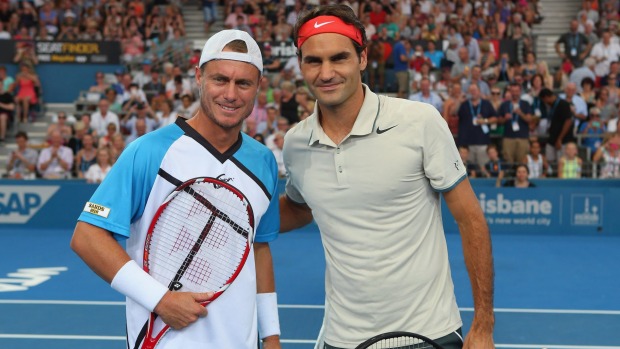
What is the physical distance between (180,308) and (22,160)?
13083 mm

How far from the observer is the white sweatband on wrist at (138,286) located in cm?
305

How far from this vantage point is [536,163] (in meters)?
14.2

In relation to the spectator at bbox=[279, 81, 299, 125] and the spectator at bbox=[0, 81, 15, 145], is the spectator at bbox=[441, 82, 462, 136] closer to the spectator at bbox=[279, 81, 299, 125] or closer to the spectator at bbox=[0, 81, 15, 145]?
the spectator at bbox=[279, 81, 299, 125]

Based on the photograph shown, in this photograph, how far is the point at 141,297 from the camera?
305cm

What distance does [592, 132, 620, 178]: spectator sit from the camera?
45.7 ft

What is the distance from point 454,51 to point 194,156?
14994 millimetres

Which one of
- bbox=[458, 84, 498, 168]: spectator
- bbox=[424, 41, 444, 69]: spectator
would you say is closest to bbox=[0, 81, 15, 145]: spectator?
bbox=[424, 41, 444, 69]: spectator

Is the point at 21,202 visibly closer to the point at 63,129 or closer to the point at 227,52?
the point at 63,129

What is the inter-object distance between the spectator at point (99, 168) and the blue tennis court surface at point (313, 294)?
44.5 inches

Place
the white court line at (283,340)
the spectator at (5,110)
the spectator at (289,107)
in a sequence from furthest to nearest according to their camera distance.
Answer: the spectator at (5,110) → the spectator at (289,107) → the white court line at (283,340)

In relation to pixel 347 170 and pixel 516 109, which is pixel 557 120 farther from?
pixel 347 170

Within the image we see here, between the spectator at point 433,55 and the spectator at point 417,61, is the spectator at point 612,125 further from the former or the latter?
the spectator at point 433,55

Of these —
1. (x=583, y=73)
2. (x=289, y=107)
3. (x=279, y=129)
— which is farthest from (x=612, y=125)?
(x=279, y=129)

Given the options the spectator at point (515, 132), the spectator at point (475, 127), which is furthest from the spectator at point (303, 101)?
the spectator at point (515, 132)
